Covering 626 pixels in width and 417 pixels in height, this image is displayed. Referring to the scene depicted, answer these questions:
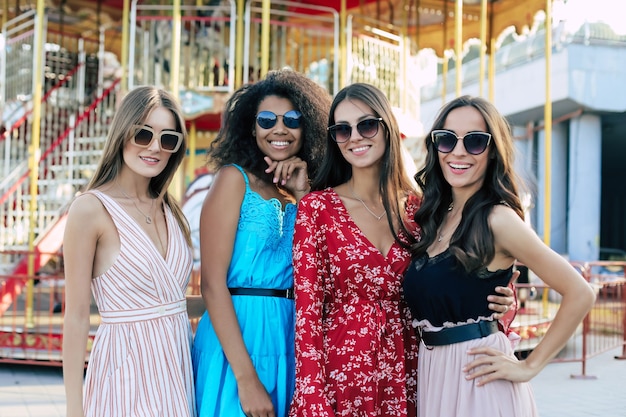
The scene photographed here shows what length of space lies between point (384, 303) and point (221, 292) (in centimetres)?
68

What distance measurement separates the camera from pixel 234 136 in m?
3.09

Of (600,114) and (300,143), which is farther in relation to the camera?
(600,114)

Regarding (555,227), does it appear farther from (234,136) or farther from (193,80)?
(234,136)

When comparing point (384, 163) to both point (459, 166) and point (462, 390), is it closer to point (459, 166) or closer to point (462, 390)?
point (459, 166)

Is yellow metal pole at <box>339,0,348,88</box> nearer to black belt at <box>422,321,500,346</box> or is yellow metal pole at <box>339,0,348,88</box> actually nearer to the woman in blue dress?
the woman in blue dress

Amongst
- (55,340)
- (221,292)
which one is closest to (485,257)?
(221,292)

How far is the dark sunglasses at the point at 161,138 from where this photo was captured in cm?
273

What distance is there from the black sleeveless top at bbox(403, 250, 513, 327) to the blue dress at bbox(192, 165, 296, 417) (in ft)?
1.89

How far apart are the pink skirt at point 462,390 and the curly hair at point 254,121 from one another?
1052 mm

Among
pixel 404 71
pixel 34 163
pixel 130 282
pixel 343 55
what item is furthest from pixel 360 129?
pixel 404 71

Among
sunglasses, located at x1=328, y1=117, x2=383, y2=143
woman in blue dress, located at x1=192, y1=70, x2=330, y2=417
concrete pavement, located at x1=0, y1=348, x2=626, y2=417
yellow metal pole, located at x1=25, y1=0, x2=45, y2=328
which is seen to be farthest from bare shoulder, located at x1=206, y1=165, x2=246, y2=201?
yellow metal pole, located at x1=25, y1=0, x2=45, y2=328

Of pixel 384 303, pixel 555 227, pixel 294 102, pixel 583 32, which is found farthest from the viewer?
pixel 555 227

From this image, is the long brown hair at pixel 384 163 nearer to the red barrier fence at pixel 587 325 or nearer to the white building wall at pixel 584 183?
the red barrier fence at pixel 587 325

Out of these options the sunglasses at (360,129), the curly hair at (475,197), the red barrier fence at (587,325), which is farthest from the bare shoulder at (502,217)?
the red barrier fence at (587,325)
